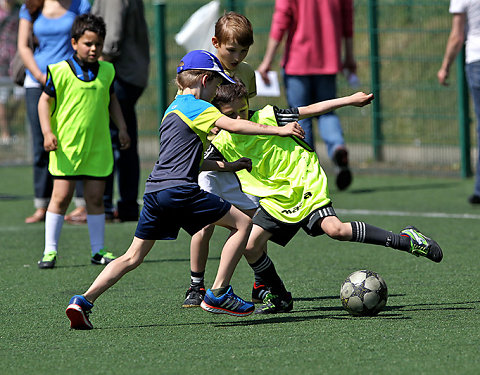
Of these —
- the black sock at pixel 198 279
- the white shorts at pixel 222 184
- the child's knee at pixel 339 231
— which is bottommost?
the black sock at pixel 198 279

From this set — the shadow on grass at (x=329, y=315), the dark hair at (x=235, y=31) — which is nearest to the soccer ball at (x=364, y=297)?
the shadow on grass at (x=329, y=315)

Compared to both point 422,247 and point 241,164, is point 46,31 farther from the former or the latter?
point 422,247

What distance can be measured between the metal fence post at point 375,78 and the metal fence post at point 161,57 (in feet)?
9.85

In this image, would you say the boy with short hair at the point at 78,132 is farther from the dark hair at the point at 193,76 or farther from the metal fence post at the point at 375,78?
the metal fence post at the point at 375,78

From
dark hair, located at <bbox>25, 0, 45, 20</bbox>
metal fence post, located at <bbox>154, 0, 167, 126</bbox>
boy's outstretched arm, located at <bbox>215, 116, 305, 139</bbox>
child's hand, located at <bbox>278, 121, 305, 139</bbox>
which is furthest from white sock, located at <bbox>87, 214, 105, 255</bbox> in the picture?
metal fence post, located at <bbox>154, 0, 167, 126</bbox>

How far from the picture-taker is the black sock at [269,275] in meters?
5.66

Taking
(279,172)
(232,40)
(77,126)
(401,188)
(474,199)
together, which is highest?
(232,40)

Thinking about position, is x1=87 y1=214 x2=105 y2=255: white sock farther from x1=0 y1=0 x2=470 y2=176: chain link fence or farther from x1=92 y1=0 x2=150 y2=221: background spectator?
x1=0 y1=0 x2=470 y2=176: chain link fence

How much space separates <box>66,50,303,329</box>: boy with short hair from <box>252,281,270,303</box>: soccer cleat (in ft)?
1.65

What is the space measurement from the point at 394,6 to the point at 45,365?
9607 millimetres

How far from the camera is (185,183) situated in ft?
17.1

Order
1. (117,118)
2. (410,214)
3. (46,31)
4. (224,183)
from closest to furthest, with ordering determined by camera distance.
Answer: (224,183) < (117,118) < (46,31) < (410,214)

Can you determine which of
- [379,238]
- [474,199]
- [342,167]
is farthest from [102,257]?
[474,199]

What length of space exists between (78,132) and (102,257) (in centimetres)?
93
